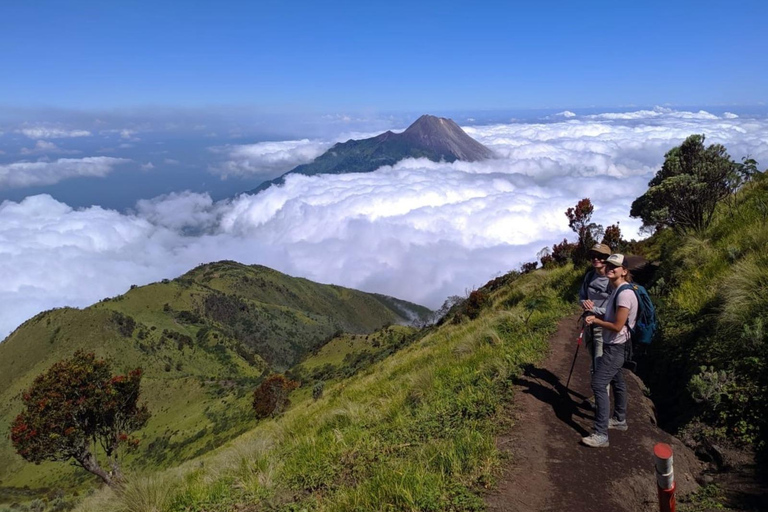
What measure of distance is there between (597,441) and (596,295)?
1980 millimetres

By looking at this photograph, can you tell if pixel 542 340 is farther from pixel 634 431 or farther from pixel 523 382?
pixel 634 431

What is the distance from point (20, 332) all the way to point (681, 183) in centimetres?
16844

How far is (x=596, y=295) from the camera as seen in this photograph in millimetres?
6000

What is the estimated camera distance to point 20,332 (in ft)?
415

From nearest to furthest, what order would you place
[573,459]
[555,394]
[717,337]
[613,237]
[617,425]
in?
[573,459]
[617,425]
[717,337]
[555,394]
[613,237]

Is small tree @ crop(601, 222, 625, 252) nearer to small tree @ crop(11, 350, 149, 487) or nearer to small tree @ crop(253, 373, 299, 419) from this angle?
small tree @ crop(11, 350, 149, 487)

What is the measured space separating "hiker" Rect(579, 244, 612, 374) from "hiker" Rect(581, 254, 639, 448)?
0.34 ft

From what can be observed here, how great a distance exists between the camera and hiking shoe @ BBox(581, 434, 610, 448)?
17.4ft

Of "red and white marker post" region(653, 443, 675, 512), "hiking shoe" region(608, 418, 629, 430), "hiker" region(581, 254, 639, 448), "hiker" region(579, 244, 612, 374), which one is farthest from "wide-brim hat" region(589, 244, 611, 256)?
"red and white marker post" region(653, 443, 675, 512)

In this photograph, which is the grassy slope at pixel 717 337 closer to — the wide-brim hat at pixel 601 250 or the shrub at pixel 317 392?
the wide-brim hat at pixel 601 250

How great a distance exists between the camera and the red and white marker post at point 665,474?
2.56 metres

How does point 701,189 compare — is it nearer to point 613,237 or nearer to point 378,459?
point 613,237

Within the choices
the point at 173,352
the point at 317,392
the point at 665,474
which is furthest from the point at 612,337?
the point at 173,352

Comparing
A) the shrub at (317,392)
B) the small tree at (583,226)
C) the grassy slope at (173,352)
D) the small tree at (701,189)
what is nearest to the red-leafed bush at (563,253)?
the small tree at (583,226)
